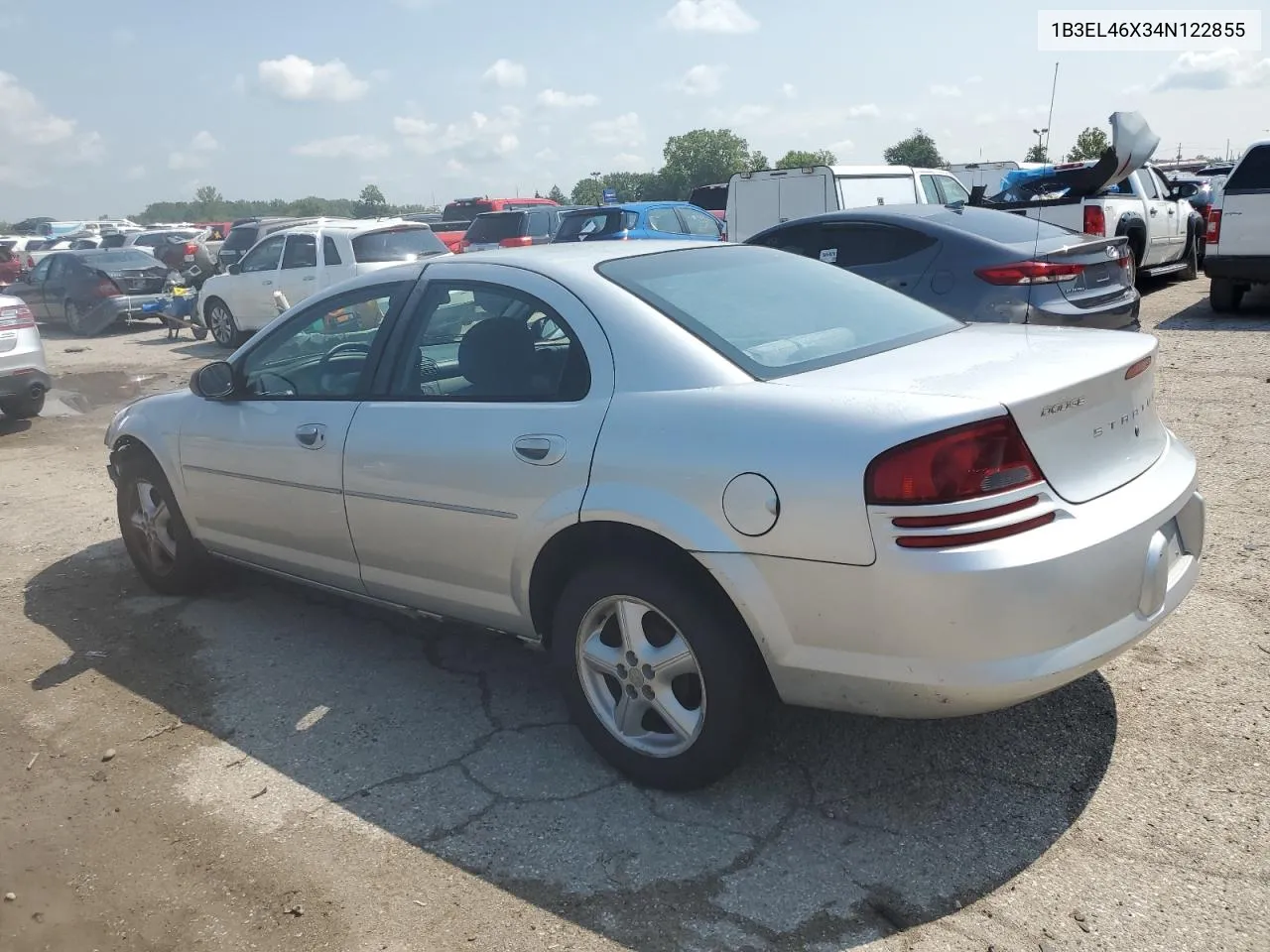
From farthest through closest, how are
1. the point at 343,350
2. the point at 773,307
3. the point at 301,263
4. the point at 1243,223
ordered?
1. the point at 301,263
2. the point at 1243,223
3. the point at 343,350
4. the point at 773,307

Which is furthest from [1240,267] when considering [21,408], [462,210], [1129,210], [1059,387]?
[462,210]

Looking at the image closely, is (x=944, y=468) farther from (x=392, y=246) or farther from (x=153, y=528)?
(x=392, y=246)

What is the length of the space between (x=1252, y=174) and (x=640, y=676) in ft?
34.6

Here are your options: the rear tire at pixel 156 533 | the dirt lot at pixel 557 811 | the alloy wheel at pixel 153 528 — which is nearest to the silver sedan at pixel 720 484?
the dirt lot at pixel 557 811

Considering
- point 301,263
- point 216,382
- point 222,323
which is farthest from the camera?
point 222,323

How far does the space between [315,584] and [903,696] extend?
2.56 meters

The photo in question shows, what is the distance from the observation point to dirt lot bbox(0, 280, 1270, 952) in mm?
2633

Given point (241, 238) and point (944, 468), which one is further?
point (241, 238)

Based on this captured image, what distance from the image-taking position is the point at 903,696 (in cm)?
269

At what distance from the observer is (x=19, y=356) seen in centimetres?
944

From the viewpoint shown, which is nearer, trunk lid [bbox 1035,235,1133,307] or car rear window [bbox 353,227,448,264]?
trunk lid [bbox 1035,235,1133,307]

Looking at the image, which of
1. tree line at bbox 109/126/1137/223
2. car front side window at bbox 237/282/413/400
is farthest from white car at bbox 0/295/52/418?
tree line at bbox 109/126/1137/223

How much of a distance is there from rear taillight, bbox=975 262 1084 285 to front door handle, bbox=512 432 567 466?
4.74 metres

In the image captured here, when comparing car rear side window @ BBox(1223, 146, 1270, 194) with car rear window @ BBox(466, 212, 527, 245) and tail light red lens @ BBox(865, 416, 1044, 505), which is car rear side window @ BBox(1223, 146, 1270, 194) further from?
car rear window @ BBox(466, 212, 527, 245)
